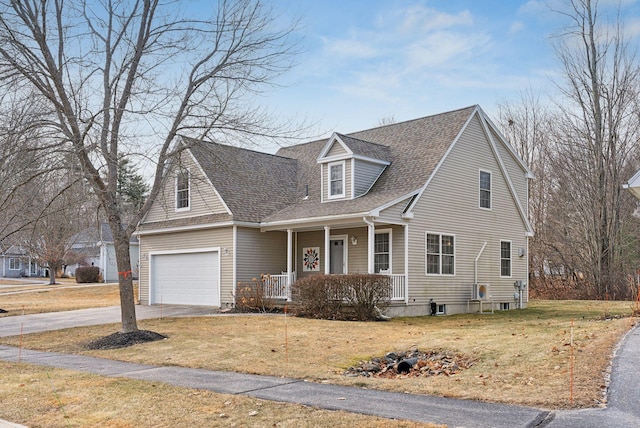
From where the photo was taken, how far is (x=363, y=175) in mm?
21719

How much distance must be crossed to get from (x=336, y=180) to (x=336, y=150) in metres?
1.03

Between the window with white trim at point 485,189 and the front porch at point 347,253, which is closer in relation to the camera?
the front porch at point 347,253

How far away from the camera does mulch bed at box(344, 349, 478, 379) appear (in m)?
10.1

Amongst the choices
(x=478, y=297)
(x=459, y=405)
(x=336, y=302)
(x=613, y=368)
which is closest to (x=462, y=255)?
(x=478, y=297)

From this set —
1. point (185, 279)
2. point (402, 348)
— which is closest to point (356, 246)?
point (185, 279)

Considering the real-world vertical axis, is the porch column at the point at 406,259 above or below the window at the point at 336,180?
below

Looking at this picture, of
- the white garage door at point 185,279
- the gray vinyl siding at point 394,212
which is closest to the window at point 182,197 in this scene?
the white garage door at point 185,279

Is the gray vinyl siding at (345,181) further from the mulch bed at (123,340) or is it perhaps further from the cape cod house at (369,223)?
the mulch bed at (123,340)

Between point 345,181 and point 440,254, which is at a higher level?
point 345,181

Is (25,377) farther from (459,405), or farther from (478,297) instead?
(478,297)

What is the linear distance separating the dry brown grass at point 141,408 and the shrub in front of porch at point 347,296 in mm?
9096

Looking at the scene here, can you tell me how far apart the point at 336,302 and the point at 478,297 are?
632cm

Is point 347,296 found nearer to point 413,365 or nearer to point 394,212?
point 394,212

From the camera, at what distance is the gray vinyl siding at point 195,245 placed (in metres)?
22.0
